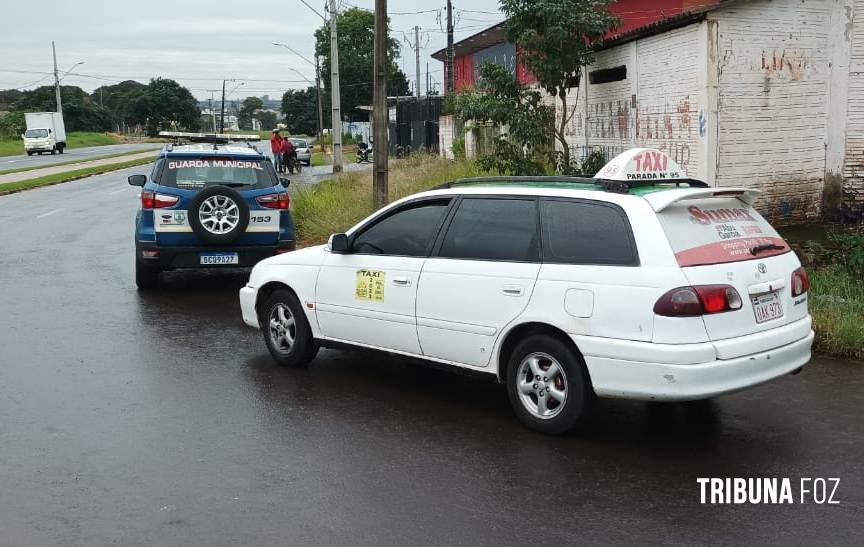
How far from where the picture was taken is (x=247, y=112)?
18275 centimetres

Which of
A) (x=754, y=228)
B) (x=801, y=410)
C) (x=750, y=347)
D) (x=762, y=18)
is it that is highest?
(x=762, y=18)

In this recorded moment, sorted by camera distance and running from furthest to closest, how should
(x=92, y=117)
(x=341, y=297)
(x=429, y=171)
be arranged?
(x=92, y=117) → (x=429, y=171) → (x=341, y=297)

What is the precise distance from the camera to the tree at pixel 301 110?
112 m

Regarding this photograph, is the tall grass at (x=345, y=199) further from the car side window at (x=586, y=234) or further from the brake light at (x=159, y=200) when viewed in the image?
the car side window at (x=586, y=234)

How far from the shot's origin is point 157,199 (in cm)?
1112

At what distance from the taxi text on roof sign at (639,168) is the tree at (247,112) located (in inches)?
7079

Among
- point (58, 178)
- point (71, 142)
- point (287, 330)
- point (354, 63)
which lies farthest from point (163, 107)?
point (287, 330)

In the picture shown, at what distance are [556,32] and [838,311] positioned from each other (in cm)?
729

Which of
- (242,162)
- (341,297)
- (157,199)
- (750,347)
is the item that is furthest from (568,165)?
(750,347)

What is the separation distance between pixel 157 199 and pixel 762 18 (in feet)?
26.9

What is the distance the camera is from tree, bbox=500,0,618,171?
14.3 m

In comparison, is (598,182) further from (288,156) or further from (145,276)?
(288,156)

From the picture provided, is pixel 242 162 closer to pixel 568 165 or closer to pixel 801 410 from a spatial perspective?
pixel 568 165

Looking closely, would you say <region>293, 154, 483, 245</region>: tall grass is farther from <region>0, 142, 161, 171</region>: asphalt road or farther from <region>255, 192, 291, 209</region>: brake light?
<region>0, 142, 161, 171</region>: asphalt road
